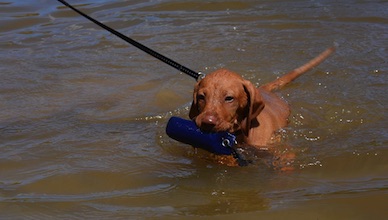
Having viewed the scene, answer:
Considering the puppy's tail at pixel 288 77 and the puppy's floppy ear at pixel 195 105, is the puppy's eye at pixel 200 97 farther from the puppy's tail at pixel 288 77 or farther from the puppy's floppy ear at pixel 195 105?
the puppy's tail at pixel 288 77

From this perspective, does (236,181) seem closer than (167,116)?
Yes

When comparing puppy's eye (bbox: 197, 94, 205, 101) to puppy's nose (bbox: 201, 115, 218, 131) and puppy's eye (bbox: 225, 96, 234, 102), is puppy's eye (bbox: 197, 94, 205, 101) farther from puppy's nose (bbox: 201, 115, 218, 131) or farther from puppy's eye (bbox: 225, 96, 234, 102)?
puppy's nose (bbox: 201, 115, 218, 131)

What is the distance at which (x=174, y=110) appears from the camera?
7.25 metres

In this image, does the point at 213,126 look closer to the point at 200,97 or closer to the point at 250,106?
the point at 200,97

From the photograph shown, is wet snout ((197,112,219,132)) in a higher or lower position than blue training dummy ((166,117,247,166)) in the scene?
higher

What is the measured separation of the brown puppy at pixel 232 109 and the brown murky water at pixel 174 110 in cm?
35

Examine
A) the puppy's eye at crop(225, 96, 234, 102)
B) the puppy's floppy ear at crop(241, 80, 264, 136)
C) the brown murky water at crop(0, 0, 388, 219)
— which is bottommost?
the brown murky water at crop(0, 0, 388, 219)

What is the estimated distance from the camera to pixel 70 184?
17.0 feet

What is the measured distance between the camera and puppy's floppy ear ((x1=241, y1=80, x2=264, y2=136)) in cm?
548

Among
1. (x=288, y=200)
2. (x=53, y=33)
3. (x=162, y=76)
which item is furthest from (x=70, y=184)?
(x=53, y=33)

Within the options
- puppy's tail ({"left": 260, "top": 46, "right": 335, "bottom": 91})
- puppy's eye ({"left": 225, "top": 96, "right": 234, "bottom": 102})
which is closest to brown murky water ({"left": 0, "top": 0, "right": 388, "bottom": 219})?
puppy's tail ({"left": 260, "top": 46, "right": 335, "bottom": 91})

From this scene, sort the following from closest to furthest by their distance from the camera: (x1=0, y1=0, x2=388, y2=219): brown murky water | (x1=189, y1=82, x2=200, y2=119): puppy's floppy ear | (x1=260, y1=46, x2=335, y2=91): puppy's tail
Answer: (x1=0, y1=0, x2=388, y2=219): brown murky water → (x1=189, y1=82, x2=200, y2=119): puppy's floppy ear → (x1=260, y1=46, x2=335, y2=91): puppy's tail

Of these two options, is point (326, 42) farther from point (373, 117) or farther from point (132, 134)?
point (132, 134)

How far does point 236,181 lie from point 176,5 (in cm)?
775
